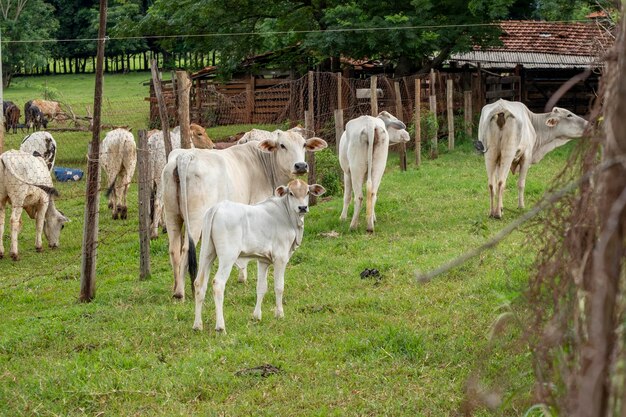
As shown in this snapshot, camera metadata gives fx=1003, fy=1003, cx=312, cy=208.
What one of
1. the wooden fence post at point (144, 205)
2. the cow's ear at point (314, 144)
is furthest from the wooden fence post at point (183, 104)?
the cow's ear at point (314, 144)

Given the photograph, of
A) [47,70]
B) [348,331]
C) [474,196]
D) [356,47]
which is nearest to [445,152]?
[356,47]

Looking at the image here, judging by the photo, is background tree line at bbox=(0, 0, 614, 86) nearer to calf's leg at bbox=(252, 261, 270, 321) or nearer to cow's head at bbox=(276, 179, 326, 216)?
cow's head at bbox=(276, 179, 326, 216)

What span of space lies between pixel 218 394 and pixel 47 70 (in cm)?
5019

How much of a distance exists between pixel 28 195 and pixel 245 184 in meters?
4.71

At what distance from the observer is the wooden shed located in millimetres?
28091

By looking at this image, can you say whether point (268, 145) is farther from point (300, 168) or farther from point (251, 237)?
point (251, 237)

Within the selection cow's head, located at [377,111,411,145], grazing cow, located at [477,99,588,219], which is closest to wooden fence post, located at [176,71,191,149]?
grazing cow, located at [477,99,588,219]

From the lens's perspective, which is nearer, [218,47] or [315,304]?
[315,304]

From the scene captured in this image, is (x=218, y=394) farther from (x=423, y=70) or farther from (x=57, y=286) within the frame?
(x=423, y=70)

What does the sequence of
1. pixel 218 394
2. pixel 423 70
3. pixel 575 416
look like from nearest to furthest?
pixel 575 416 < pixel 218 394 < pixel 423 70

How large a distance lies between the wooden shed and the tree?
70.5 feet

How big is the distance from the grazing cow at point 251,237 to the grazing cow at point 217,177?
768 millimetres

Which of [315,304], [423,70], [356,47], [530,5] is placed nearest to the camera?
[315,304]

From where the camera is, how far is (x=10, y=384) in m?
7.07
